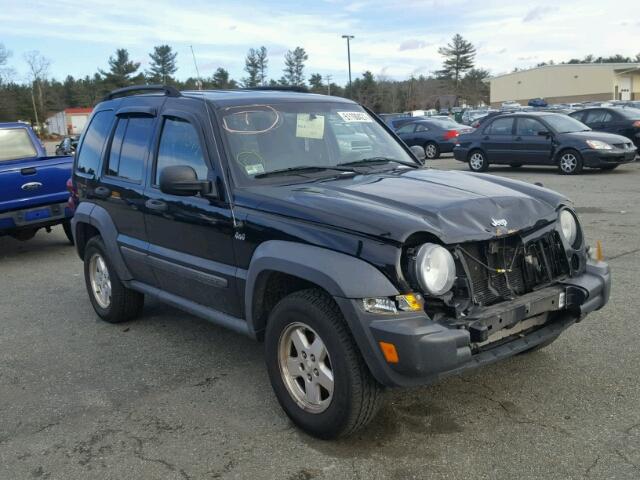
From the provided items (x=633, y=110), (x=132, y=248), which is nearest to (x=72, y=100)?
(x=633, y=110)

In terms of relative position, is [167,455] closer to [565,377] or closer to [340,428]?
[340,428]

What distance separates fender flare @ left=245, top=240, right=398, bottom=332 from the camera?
310cm

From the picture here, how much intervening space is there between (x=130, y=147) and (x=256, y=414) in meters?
2.45

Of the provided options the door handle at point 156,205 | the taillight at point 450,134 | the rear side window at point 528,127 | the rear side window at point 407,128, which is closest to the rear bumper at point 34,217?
the door handle at point 156,205

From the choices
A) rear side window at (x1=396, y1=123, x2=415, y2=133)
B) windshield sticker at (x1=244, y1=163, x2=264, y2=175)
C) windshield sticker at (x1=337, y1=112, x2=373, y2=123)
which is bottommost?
rear side window at (x1=396, y1=123, x2=415, y2=133)

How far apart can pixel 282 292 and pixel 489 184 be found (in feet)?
4.91

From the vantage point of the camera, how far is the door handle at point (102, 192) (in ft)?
17.4

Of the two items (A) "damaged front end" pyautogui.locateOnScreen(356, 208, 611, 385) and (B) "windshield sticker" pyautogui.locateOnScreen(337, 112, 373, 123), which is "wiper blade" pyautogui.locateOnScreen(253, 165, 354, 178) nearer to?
(B) "windshield sticker" pyautogui.locateOnScreen(337, 112, 373, 123)

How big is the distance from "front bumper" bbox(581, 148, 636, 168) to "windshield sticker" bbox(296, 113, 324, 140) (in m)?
12.1

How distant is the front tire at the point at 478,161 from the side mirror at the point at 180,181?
14.1m

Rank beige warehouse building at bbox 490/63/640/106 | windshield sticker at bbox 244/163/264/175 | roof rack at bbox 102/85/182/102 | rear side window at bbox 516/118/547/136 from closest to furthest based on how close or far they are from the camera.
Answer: windshield sticker at bbox 244/163/264/175 < roof rack at bbox 102/85/182/102 < rear side window at bbox 516/118/547/136 < beige warehouse building at bbox 490/63/640/106

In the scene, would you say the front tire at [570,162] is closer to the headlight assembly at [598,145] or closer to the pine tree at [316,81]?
the headlight assembly at [598,145]

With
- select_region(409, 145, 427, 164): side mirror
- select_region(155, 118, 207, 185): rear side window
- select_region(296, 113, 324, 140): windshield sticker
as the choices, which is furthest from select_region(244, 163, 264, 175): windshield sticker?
select_region(409, 145, 427, 164): side mirror

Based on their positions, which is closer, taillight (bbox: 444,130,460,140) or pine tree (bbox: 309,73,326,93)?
taillight (bbox: 444,130,460,140)
